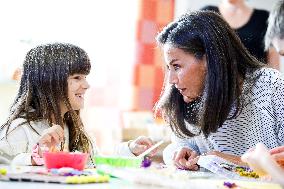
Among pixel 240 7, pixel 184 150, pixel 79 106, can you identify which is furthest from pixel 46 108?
pixel 240 7

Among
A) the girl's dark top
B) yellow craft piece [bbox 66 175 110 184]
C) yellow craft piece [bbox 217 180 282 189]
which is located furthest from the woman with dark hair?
the girl's dark top

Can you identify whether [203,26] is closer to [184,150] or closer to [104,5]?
[184,150]

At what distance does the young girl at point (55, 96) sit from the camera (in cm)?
155

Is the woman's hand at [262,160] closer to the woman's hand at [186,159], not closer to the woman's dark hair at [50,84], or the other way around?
the woman's hand at [186,159]

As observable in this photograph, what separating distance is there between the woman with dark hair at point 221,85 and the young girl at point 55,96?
0.20 m

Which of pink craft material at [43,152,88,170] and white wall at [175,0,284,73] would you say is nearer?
pink craft material at [43,152,88,170]

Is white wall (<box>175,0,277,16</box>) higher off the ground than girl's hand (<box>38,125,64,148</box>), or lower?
higher

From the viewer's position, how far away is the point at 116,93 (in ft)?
10.9

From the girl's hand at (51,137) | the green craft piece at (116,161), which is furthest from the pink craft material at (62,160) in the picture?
the girl's hand at (51,137)

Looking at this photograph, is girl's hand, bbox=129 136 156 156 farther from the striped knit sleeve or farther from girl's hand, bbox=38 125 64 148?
the striped knit sleeve

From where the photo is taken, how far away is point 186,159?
4.73ft

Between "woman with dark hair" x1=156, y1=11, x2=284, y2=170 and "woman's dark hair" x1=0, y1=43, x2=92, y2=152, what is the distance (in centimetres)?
33

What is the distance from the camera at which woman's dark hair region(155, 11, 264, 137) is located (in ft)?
4.71

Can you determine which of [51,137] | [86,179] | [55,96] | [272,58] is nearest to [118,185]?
[86,179]
